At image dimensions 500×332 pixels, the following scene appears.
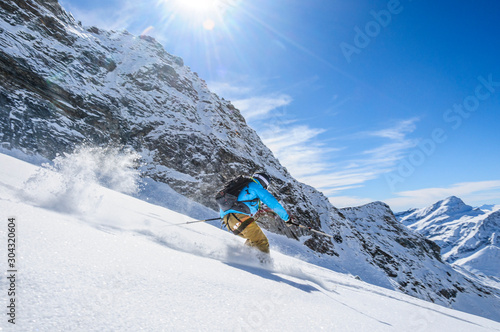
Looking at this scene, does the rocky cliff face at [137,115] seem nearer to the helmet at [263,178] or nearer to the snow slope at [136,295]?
the helmet at [263,178]

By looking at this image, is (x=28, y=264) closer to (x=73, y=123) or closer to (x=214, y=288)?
(x=214, y=288)

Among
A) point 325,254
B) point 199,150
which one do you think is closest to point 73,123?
point 199,150

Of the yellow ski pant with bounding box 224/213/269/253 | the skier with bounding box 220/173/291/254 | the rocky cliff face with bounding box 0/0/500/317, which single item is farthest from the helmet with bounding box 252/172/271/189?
the rocky cliff face with bounding box 0/0/500/317

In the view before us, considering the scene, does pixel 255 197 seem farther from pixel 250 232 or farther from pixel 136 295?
pixel 136 295

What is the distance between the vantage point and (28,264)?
143 cm

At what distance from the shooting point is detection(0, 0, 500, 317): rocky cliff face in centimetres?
2528

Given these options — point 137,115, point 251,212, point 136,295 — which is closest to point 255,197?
point 251,212

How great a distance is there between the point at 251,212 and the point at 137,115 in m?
37.6

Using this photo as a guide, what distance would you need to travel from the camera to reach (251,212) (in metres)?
5.80

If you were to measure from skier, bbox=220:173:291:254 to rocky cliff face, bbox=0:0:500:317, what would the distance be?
23493 millimetres

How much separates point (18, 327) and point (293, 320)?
1731mm

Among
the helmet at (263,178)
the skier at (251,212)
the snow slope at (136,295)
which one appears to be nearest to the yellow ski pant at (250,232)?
the skier at (251,212)

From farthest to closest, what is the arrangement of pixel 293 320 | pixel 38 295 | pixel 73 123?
pixel 73 123 → pixel 293 320 → pixel 38 295

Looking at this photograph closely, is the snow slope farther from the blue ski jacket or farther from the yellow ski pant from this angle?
the blue ski jacket
